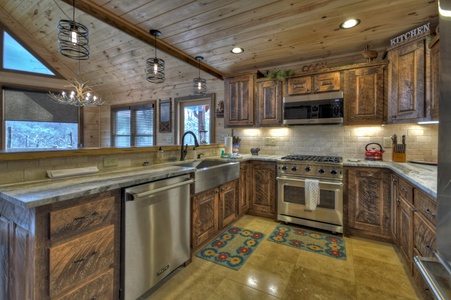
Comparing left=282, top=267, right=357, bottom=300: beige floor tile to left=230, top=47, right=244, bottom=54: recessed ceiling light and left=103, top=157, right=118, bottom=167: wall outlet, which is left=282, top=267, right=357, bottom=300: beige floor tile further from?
left=230, top=47, right=244, bottom=54: recessed ceiling light

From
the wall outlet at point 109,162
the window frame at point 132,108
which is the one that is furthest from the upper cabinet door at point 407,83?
the window frame at point 132,108

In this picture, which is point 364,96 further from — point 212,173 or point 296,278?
point 296,278

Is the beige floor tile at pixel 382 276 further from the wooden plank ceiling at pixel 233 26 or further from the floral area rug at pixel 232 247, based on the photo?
the wooden plank ceiling at pixel 233 26

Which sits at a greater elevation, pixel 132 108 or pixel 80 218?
pixel 132 108

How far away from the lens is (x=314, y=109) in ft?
9.93

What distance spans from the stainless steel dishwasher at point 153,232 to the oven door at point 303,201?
156cm

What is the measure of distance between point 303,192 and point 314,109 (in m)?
1.24

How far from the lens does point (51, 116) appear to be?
5.01 m

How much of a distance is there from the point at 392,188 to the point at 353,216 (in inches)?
22.2

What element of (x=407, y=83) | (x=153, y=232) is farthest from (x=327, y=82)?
(x=153, y=232)

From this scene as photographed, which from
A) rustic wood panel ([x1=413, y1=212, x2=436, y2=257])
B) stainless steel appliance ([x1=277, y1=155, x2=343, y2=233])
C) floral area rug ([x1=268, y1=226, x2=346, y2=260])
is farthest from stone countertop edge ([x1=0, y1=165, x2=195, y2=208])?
rustic wood panel ([x1=413, y1=212, x2=436, y2=257])

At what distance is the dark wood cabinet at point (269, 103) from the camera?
3318 mm

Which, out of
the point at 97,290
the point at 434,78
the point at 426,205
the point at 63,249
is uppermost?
the point at 434,78

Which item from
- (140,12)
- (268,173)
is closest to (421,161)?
(268,173)
